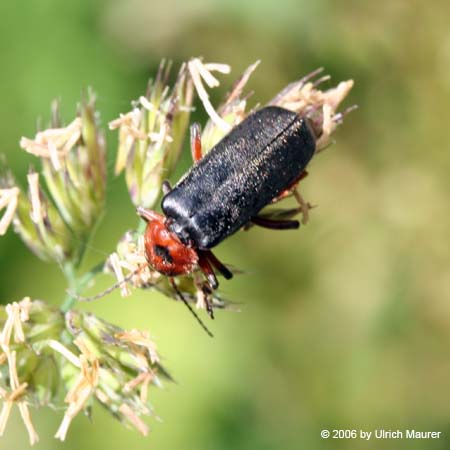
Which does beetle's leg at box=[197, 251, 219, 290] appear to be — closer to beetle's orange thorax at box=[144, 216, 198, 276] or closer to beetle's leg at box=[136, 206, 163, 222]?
beetle's orange thorax at box=[144, 216, 198, 276]

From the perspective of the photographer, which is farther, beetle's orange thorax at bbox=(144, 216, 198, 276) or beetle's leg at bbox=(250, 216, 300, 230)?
beetle's leg at bbox=(250, 216, 300, 230)

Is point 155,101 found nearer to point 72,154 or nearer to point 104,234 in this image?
point 72,154

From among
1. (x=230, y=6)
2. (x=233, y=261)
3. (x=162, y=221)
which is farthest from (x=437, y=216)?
(x=162, y=221)

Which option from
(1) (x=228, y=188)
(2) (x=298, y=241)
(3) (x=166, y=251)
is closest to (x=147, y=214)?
(3) (x=166, y=251)

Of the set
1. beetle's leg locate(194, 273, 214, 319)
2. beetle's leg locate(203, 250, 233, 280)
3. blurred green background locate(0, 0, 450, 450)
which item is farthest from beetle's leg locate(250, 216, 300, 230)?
blurred green background locate(0, 0, 450, 450)

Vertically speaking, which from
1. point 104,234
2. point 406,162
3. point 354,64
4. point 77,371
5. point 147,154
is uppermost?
point 354,64

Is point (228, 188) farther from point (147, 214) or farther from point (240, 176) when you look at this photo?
point (147, 214)

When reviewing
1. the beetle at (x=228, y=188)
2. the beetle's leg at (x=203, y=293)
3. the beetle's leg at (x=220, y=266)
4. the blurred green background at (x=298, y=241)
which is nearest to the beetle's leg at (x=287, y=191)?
the beetle at (x=228, y=188)

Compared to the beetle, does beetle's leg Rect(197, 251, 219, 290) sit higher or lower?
lower
